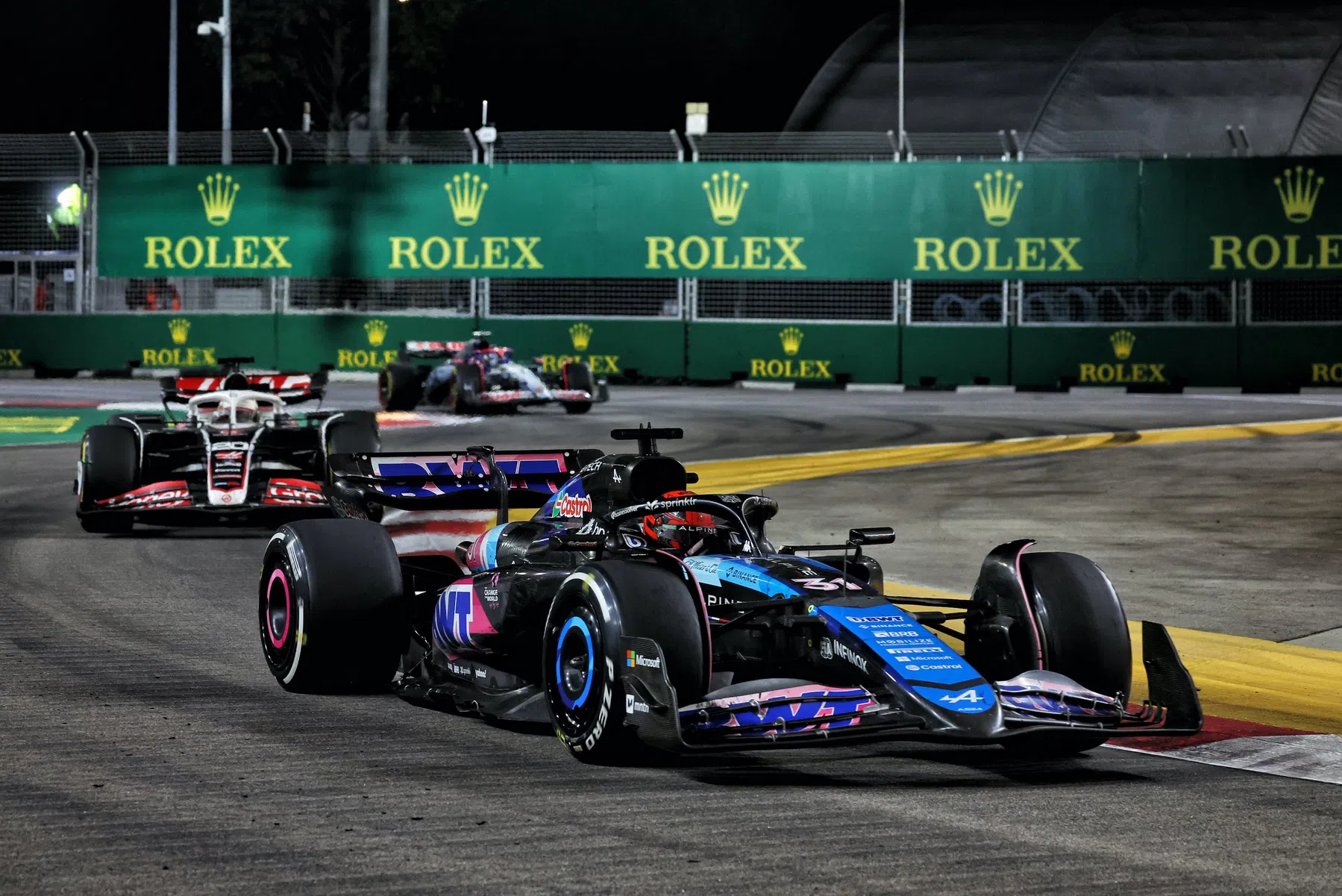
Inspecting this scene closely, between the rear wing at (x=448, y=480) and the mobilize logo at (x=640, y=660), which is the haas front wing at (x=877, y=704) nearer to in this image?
the mobilize logo at (x=640, y=660)

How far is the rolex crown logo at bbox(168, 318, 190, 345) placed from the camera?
35.3 meters

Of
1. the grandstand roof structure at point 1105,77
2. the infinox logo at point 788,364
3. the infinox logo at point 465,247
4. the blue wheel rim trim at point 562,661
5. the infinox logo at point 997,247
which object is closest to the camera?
the blue wheel rim trim at point 562,661

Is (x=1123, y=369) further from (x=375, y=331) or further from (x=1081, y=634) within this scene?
(x=1081, y=634)

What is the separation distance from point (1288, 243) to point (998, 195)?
16.0ft

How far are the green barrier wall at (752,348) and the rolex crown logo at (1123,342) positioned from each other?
1cm

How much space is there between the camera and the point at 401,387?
86.5 ft

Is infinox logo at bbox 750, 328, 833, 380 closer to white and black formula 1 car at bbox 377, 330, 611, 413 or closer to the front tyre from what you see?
white and black formula 1 car at bbox 377, 330, 611, 413

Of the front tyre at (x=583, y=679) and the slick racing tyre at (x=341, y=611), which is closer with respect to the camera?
the front tyre at (x=583, y=679)

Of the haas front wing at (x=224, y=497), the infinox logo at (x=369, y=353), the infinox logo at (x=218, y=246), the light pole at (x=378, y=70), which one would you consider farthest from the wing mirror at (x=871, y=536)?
the light pole at (x=378, y=70)

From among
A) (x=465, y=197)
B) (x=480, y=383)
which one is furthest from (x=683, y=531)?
(x=465, y=197)

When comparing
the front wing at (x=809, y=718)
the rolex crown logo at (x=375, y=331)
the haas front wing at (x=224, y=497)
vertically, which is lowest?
the front wing at (x=809, y=718)

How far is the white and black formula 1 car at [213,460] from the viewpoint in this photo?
42.5 feet

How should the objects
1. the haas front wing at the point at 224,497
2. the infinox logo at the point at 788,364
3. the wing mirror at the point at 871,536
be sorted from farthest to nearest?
the infinox logo at the point at 788,364 → the haas front wing at the point at 224,497 → the wing mirror at the point at 871,536

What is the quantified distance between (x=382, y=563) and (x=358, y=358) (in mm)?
27471
